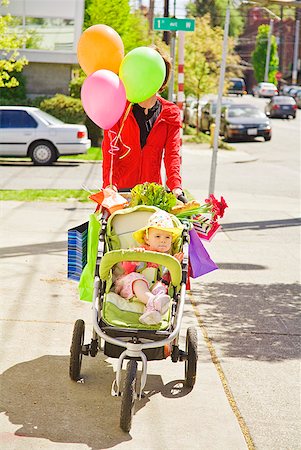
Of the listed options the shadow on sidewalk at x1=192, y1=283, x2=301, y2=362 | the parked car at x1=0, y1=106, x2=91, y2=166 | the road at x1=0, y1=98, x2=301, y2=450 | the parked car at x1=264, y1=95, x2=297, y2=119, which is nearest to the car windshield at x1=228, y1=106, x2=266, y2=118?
the parked car at x1=0, y1=106, x2=91, y2=166

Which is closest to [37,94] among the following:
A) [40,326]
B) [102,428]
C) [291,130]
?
[291,130]

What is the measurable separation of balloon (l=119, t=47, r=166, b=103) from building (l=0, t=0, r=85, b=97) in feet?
81.8

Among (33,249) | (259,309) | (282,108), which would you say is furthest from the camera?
(282,108)

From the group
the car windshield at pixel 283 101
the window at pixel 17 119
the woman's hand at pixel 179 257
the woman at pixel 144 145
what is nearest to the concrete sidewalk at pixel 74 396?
the woman's hand at pixel 179 257

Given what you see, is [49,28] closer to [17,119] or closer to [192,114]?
[192,114]

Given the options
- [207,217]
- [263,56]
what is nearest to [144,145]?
[207,217]

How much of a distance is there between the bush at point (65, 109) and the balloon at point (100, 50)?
20.1 meters

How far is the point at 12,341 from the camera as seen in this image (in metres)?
6.62

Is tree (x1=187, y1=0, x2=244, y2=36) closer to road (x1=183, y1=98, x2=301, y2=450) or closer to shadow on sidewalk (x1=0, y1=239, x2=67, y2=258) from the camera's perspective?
road (x1=183, y1=98, x2=301, y2=450)

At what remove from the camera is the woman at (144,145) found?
629 centimetres

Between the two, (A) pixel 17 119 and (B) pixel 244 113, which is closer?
(A) pixel 17 119

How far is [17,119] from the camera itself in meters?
22.0

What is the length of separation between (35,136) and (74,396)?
55.6 feet

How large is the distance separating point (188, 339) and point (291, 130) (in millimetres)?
35661
